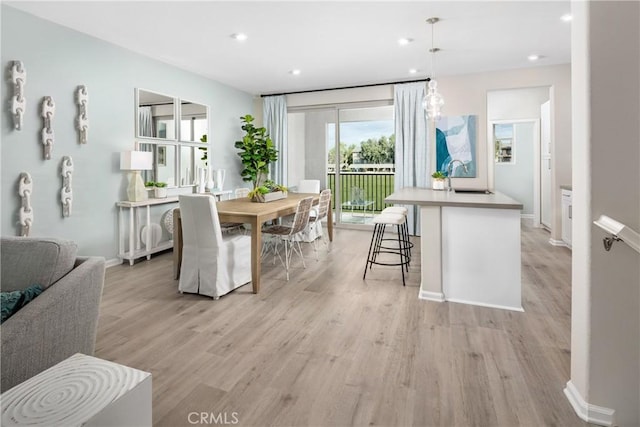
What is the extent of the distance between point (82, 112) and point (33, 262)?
2.70 meters

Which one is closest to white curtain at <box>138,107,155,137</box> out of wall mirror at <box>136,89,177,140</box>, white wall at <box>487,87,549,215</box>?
wall mirror at <box>136,89,177,140</box>

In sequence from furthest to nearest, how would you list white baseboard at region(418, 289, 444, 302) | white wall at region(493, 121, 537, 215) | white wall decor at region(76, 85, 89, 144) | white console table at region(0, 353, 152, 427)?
1. white wall at region(493, 121, 537, 215)
2. white wall decor at region(76, 85, 89, 144)
3. white baseboard at region(418, 289, 444, 302)
4. white console table at region(0, 353, 152, 427)

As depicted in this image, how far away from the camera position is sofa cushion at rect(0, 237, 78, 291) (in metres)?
1.62

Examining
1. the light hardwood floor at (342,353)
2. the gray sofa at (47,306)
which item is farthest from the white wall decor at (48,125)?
the gray sofa at (47,306)

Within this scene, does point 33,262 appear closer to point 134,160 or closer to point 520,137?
point 134,160

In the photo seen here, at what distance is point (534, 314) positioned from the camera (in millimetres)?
2693

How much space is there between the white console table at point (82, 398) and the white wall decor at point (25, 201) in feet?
9.04

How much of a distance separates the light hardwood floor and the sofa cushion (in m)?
0.72

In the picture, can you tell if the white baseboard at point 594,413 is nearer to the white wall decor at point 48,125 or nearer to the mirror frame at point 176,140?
the white wall decor at point 48,125

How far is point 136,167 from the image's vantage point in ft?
13.5

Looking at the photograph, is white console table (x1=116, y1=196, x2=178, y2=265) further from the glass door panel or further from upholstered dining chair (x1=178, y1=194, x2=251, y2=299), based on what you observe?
the glass door panel

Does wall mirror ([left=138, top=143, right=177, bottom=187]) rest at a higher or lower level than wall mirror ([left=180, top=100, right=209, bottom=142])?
lower

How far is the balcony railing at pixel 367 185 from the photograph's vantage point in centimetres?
641

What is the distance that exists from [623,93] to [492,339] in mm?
1562
